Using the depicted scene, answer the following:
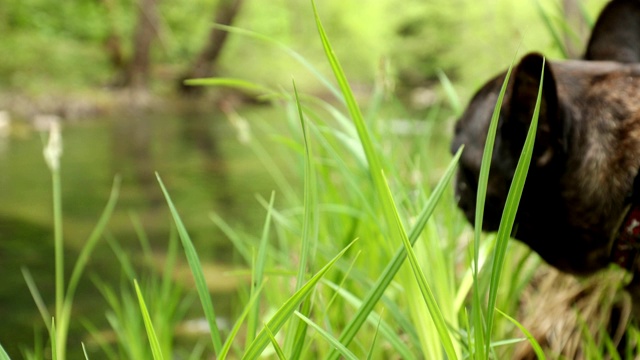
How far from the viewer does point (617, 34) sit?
153 cm

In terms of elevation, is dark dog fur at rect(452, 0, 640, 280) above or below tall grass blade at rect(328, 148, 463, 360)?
below

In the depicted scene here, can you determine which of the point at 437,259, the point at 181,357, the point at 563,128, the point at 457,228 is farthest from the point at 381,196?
the point at 181,357

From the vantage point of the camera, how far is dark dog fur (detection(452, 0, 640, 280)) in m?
1.14

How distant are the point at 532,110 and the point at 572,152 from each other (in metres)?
0.13

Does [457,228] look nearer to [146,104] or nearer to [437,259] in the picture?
[437,259]

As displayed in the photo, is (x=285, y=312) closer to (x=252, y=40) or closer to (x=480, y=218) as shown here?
(x=480, y=218)

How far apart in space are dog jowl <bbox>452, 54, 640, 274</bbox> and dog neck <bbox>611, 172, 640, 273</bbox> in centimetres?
2

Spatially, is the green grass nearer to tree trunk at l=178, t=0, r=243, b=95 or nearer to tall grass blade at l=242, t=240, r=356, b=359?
tall grass blade at l=242, t=240, r=356, b=359

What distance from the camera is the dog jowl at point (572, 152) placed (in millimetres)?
1142

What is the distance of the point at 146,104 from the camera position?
42.4ft

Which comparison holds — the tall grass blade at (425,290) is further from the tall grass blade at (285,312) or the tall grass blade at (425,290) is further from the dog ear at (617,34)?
the dog ear at (617,34)

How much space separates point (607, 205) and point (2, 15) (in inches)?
526

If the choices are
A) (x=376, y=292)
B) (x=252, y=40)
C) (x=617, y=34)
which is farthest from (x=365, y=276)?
(x=252, y=40)

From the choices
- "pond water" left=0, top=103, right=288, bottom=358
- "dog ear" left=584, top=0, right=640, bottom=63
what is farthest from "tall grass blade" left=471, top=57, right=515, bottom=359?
"pond water" left=0, top=103, right=288, bottom=358
